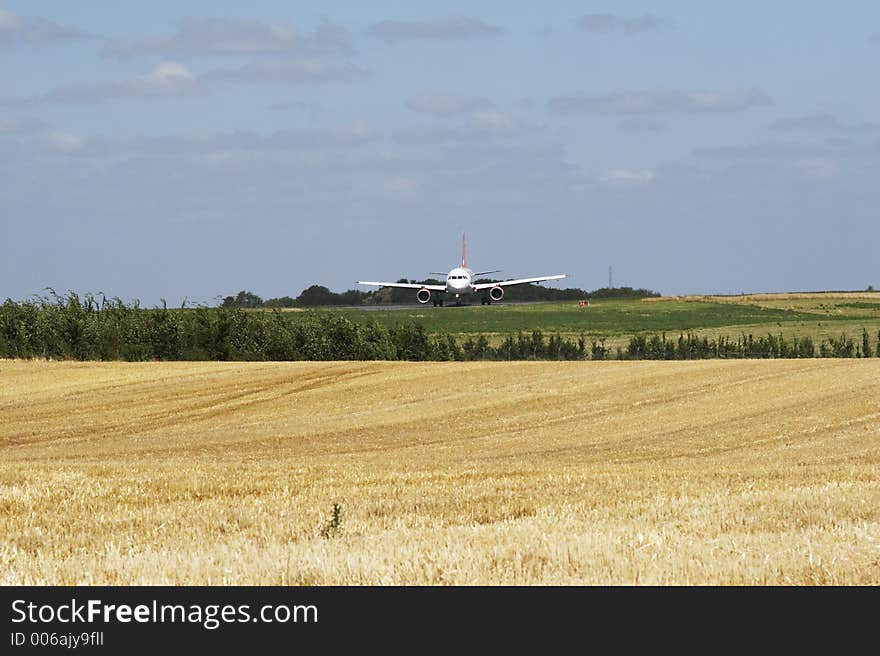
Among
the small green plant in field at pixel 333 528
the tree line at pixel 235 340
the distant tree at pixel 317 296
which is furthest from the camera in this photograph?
the distant tree at pixel 317 296

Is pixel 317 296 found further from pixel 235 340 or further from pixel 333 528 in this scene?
pixel 333 528

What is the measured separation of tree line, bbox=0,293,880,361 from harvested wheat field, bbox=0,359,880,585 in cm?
1828

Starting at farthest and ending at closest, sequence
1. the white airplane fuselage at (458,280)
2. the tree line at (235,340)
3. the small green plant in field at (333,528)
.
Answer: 1. the white airplane fuselage at (458,280)
2. the tree line at (235,340)
3. the small green plant in field at (333,528)

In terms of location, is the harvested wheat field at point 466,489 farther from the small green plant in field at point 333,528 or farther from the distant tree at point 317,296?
the distant tree at point 317,296

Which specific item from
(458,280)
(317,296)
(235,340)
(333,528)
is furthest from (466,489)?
(317,296)

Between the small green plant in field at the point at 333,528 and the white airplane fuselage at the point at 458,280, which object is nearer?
the small green plant in field at the point at 333,528

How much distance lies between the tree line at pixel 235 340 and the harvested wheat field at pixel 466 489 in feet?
60.0

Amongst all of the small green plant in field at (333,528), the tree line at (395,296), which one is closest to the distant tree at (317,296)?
the tree line at (395,296)

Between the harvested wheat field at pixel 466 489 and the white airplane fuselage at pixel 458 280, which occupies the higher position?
the white airplane fuselage at pixel 458 280

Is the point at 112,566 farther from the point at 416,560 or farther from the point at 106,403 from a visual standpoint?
the point at 106,403

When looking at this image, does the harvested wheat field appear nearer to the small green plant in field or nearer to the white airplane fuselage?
the small green plant in field

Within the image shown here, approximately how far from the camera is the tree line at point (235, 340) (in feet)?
182
